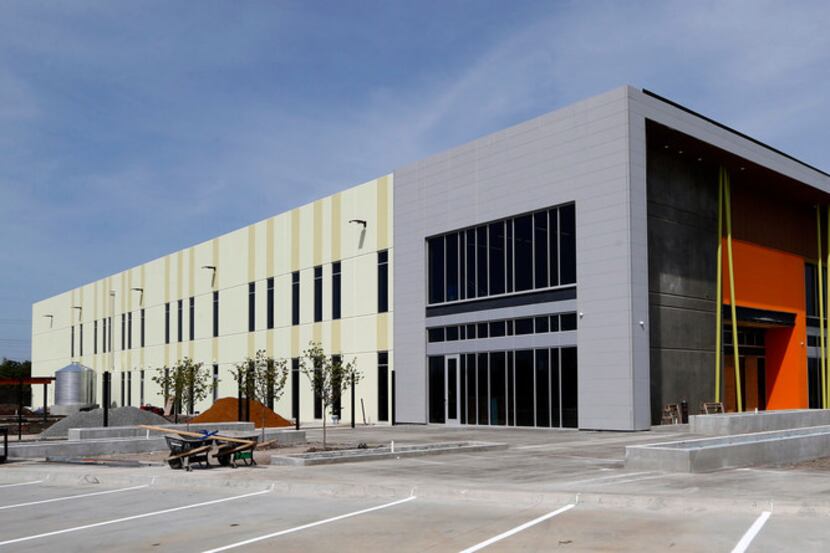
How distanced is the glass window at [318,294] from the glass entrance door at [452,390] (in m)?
12.0

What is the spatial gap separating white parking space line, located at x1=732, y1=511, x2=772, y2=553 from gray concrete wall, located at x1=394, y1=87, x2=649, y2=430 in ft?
66.9

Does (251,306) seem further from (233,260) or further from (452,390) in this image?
(452,390)

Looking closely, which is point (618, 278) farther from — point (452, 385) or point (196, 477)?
point (196, 477)

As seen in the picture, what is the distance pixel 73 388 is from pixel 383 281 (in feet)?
132

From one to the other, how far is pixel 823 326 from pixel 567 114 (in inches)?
865

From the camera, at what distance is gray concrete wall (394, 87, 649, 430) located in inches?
1273

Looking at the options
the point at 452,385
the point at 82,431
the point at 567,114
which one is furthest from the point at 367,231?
the point at 82,431

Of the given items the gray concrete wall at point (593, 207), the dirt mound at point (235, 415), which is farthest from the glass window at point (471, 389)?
the dirt mound at point (235, 415)

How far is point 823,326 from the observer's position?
47344mm

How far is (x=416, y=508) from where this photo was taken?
13.2 m

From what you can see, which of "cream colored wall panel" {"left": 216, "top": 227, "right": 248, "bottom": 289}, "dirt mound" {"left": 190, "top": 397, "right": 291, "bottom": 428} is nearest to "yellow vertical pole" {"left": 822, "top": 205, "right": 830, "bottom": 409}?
"dirt mound" {"left": 190, "top": 397, "right": 291, "bottom": 428}

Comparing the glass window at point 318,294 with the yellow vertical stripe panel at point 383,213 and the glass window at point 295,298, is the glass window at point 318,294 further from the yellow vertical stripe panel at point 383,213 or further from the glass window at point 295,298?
the yellow vertical stripe panel at point 383,213

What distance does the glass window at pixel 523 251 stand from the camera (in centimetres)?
3669

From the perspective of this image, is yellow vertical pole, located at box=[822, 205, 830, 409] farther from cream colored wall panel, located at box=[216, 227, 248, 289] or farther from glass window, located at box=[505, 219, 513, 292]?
cream colored wall panel, located at box=[216, 227, 248, 289]
